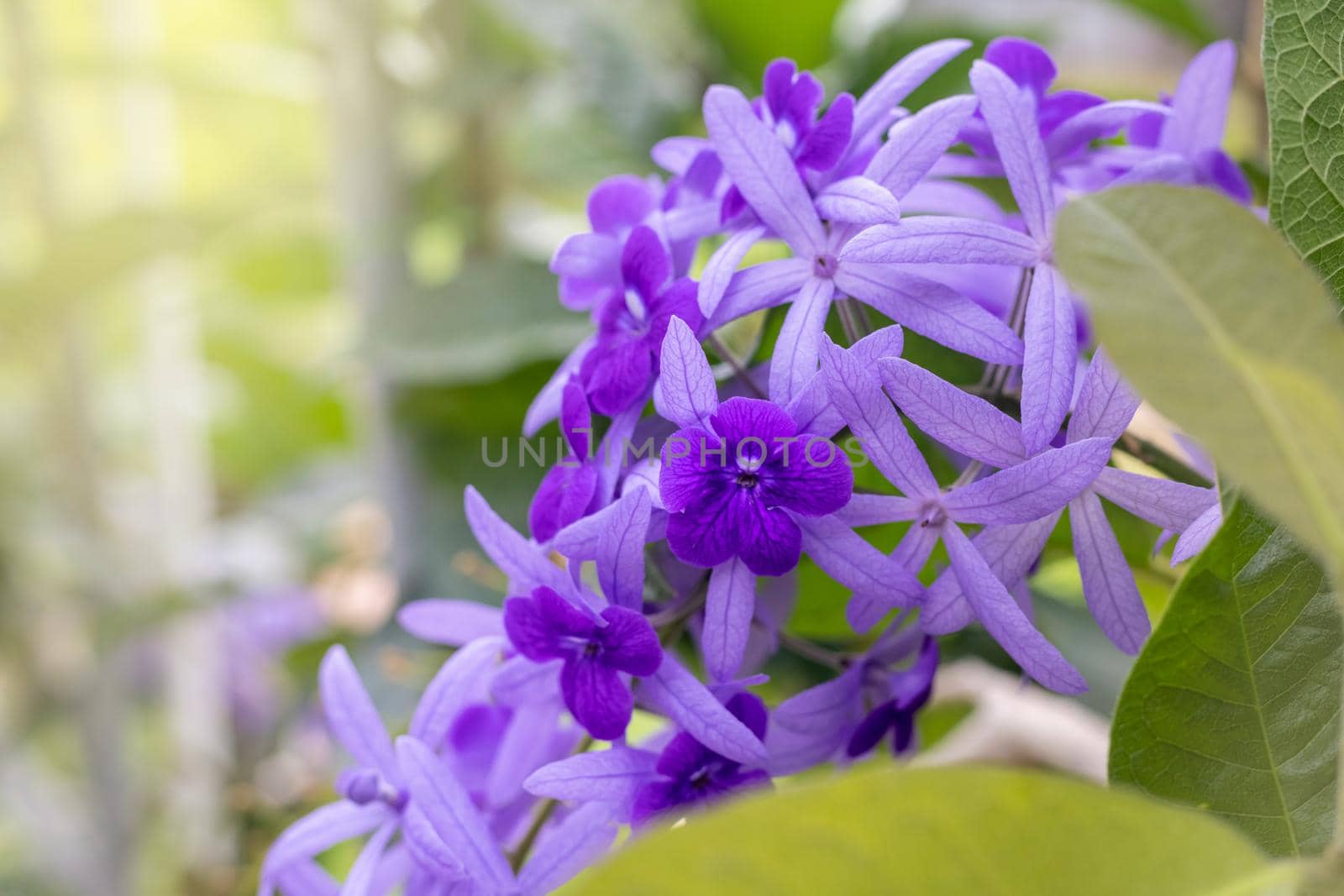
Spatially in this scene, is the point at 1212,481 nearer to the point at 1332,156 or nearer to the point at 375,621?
the point at 1332,156

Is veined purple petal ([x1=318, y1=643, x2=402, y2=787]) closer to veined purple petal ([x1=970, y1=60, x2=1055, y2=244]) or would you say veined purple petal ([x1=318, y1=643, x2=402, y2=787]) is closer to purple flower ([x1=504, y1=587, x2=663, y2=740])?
purple flower ([x1=504, y1=587, x2=663, y2=740])

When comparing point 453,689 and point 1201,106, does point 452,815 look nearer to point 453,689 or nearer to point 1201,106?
point 453,689

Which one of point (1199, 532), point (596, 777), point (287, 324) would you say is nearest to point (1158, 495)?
point (1199, 532)

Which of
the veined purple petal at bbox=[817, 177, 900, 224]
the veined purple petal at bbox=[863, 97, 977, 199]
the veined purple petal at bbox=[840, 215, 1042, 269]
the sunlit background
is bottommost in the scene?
the sunlit background

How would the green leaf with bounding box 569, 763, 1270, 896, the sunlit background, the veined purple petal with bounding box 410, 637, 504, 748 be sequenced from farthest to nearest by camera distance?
1. the sunlit background
2. the veined purple petal with bounding box 410, 637, 504, 748
3. the green leaf with bounding box 569, 763, 1270, 896

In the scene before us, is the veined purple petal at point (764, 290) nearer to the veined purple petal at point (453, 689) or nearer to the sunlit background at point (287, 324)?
the veined purple petal at point (453, 689)

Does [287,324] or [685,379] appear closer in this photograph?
[685,379]

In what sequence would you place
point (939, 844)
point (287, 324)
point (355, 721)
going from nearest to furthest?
point (939, 844), point (355, 721), point (287, 324)

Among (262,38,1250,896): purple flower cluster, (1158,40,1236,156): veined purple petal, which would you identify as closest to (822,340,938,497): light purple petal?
(262,38,1250,896): purple flower cluster
